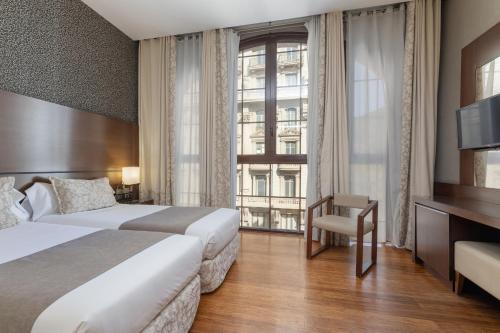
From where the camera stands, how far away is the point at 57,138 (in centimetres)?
254

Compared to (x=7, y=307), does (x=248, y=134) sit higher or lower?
higher

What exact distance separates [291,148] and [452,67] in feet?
6.68

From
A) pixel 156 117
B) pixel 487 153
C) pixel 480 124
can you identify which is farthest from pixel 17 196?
pixel 487 153

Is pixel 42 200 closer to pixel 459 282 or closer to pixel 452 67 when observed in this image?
pixel 459 282

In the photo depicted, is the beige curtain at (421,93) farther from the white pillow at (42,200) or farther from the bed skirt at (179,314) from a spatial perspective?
the white pillow at (42,200)

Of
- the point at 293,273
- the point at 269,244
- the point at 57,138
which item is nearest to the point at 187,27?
the point at 57,138

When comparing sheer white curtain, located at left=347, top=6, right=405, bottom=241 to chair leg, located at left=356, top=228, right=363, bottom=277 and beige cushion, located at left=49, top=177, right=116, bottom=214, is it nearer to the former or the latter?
chair leg, located at left=356, top=228, right=363, bottom=277

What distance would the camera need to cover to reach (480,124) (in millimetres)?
2090

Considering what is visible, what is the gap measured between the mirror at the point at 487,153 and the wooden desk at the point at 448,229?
213 mm

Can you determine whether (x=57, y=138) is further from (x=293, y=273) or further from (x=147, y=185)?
(x=293, y=273)

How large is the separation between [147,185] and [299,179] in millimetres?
2364

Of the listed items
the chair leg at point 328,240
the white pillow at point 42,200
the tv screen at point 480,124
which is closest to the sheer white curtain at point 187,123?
the white pillow at point 42,200

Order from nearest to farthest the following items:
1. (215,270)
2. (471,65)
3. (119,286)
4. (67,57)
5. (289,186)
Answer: (119,286) < (215,270) < (471,65) < (67,57) < (289,186)

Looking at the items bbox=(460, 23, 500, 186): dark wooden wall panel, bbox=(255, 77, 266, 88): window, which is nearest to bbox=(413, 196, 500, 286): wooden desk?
bbox=(460, 23, 500, 186): dark wooden wall panel
